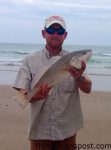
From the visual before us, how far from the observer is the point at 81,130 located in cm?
852

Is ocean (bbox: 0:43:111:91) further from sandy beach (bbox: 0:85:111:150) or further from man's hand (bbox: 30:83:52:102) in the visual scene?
man's hand (bbox: 30:83:52:102)

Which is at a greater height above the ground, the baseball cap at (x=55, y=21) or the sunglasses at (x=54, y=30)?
the baseball cap at (x=55, y=21)

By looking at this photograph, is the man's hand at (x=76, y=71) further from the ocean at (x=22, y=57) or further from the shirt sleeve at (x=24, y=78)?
the ocean at (x=22, y=57)

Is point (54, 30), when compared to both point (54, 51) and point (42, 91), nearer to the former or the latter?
point (54, 51)

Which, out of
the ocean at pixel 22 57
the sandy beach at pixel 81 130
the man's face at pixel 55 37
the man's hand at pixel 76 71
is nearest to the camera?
the man's hand at pixel 76 71

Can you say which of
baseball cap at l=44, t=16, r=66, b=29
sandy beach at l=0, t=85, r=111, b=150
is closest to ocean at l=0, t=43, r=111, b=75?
sandy beach at l=0, t=85, r=111, b=150

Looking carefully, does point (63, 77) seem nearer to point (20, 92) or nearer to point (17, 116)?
point (20, 92)

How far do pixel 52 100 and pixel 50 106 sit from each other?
0.07 metres

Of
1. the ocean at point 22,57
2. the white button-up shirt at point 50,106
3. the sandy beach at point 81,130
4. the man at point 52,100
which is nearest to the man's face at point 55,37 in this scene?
the man at point 52,100

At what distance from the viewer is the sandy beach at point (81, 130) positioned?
763 cm

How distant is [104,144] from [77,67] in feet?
13.0

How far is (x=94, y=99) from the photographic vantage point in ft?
45.1

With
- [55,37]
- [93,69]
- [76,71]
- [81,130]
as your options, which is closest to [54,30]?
[55,37]

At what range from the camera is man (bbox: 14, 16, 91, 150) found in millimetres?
4191
